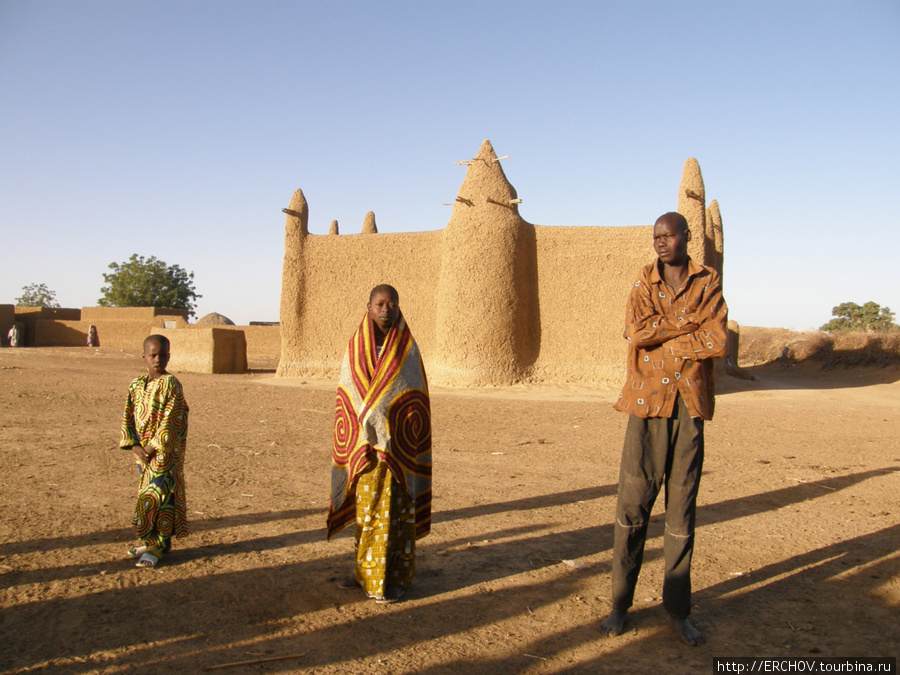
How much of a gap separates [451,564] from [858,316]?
139ft

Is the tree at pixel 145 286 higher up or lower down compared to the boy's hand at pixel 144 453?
higher up

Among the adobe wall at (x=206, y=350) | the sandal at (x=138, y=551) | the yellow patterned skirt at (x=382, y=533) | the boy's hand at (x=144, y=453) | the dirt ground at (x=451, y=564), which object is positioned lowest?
the dirt ground at (x=451, y=564)

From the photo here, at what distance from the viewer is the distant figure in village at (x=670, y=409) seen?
2.76 metres

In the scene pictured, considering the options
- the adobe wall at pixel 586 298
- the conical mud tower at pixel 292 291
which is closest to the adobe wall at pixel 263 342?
the conical mud tower at pixel 292 291

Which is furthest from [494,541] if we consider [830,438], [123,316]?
[123,316]

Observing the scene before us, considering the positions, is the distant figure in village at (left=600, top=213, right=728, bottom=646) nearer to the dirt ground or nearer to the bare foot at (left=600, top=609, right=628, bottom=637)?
the bare foot at (left=600, top=609, right=628, bottom=637)

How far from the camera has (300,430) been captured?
26.8ft

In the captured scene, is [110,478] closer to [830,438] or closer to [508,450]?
[508,450]

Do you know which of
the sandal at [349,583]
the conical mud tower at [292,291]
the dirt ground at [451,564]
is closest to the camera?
the dirt ground at [451,564]

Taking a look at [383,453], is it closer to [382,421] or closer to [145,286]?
[382,421]

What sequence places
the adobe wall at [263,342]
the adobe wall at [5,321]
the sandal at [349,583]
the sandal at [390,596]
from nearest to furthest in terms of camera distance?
the sandal at [390,596]
the sandal at [349,583]
the adobe wall at [263,342]
the adobe wall at [5,321]

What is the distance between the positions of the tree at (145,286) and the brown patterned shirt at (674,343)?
43.9 meters

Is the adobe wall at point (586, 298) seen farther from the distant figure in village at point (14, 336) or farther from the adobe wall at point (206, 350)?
the distant figure in village at point (14, 336)

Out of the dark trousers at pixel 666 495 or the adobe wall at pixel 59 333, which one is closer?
the dark trousers at pixel 666 495
